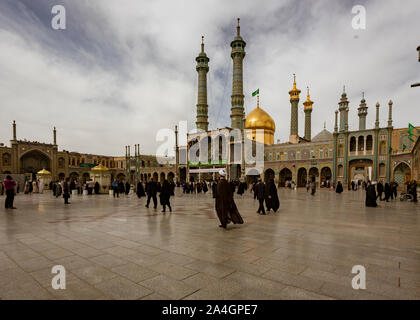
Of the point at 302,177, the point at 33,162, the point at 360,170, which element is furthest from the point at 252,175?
the point at 33,162

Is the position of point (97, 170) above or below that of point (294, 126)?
below

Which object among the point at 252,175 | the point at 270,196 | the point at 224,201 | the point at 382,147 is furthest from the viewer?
the point at 252,175

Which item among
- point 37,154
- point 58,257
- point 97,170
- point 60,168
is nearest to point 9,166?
point 37,154

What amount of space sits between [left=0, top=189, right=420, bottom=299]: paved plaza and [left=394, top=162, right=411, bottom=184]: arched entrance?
86.8 ft

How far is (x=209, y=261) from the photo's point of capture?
132 inches

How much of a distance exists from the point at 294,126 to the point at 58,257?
4460 centimetres

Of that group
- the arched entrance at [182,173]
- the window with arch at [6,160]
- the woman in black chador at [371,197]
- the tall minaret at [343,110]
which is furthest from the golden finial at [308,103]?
the window with arch at [6,160]

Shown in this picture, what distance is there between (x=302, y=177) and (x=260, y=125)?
12.2m

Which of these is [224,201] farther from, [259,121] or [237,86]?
[237,86]

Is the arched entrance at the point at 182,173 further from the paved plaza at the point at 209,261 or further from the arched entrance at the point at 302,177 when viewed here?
the paved plaza at the point at 209,261
